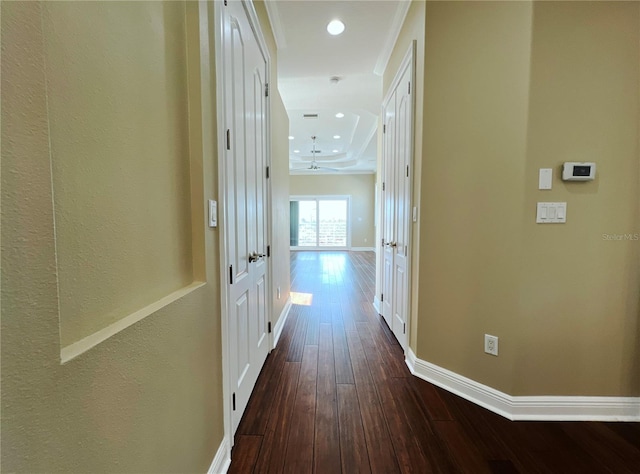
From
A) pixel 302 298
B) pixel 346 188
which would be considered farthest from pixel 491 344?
pixel 346 188

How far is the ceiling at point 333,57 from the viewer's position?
2.43 metres

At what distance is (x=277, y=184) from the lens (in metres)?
2.85

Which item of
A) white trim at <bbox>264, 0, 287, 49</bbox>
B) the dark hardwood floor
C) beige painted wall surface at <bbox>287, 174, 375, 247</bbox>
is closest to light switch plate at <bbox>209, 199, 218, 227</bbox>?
the dark hardwood floor

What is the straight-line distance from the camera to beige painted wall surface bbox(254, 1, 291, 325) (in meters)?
2.53

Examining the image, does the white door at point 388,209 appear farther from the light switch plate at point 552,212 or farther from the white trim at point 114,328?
the white trim at point 114,328

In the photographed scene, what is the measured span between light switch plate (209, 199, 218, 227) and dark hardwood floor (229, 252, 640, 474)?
1181 millimetres

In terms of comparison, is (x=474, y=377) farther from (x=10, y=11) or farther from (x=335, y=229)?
(x=335, y=229)

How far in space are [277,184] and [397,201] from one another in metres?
1.21

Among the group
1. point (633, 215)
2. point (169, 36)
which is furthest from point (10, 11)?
point (633, 215)

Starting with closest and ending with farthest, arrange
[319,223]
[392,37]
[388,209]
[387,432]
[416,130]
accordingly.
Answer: [387,432] < [416,130] < [392,37] < [388,209] < [319,223]

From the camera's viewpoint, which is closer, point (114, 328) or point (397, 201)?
point (114, 328)

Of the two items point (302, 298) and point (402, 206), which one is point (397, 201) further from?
point (302, 298)

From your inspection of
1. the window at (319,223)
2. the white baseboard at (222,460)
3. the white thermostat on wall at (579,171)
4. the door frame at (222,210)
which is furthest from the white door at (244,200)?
the window at (319,223)

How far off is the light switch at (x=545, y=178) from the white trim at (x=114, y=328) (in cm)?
193
